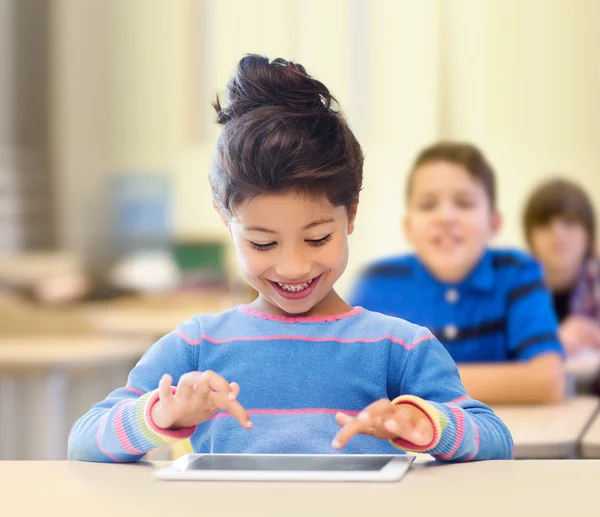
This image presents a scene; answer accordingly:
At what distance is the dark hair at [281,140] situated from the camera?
1101mm

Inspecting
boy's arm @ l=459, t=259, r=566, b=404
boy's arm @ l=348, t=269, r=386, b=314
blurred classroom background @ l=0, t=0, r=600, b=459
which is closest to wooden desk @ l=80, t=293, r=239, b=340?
blurred classroom background @ l=0, t=0, r=600, b=459

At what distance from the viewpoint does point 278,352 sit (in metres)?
1.12

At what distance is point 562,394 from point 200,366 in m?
1.16

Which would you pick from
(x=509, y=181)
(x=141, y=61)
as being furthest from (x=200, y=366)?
(x=141, y=61)

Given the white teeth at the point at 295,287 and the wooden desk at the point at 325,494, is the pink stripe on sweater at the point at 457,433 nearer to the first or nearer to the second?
the wooden desk at the point at 325,494

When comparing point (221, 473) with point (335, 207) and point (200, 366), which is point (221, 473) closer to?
point (200, 366)

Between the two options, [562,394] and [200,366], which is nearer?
[200,366]

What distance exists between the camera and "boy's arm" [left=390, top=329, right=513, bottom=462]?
103cm

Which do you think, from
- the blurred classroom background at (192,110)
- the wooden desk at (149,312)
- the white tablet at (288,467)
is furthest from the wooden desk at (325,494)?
the blurred classroom background at (192,110)

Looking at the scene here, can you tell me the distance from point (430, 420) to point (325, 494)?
172 mm

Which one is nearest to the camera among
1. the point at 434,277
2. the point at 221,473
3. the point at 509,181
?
the point at 221,473

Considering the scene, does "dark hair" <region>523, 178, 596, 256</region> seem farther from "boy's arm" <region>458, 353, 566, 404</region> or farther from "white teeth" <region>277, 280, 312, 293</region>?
"white teeth" <region>277, 280, 312, 293</region>

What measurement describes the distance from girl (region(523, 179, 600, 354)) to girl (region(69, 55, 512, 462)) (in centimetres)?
199

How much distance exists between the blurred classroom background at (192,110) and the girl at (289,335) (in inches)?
153
